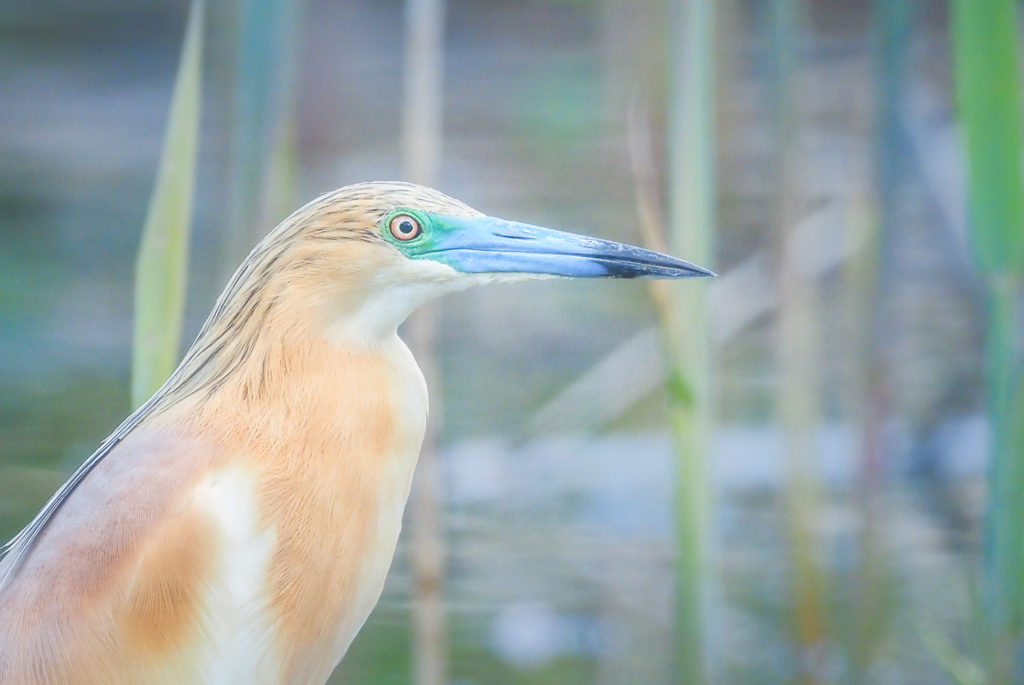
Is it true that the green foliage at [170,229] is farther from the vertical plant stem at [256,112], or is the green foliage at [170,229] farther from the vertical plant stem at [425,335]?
the vertical plant stem at [425,335]

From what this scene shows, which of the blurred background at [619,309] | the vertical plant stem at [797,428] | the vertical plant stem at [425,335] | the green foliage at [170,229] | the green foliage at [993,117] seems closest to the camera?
the green foliage at [170,229]

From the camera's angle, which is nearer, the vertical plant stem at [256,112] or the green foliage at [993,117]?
the vertical plant stem at [256,112]

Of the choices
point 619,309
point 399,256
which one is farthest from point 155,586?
point 619,309

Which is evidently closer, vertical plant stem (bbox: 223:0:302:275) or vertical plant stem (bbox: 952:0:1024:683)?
vertical plant stem (bbox: 223:0:302:275)

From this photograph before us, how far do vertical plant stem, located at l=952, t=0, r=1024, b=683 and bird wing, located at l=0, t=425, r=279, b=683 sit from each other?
0.98 metres

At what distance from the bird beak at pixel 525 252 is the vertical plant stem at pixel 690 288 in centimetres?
34

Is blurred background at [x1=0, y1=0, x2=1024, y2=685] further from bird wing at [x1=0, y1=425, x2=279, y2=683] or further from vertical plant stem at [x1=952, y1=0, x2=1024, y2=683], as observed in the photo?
bird wing at [x1=0, y1=425, x2=279, y2=683]

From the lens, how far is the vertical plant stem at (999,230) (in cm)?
171

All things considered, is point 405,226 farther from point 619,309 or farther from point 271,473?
point 619,309

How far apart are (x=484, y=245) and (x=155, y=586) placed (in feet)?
1.41

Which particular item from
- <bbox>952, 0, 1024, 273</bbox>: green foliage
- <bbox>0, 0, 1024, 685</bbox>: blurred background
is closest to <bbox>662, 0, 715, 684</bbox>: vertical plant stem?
<bbox>0, 0, 1024, 685</bbox>: blurred background

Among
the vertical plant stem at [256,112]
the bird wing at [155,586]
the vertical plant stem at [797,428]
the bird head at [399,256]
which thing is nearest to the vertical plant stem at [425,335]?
the vertical plant stem at [256,112]

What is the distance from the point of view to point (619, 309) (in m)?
4.36

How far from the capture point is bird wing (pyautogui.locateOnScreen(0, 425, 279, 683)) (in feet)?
4.24
